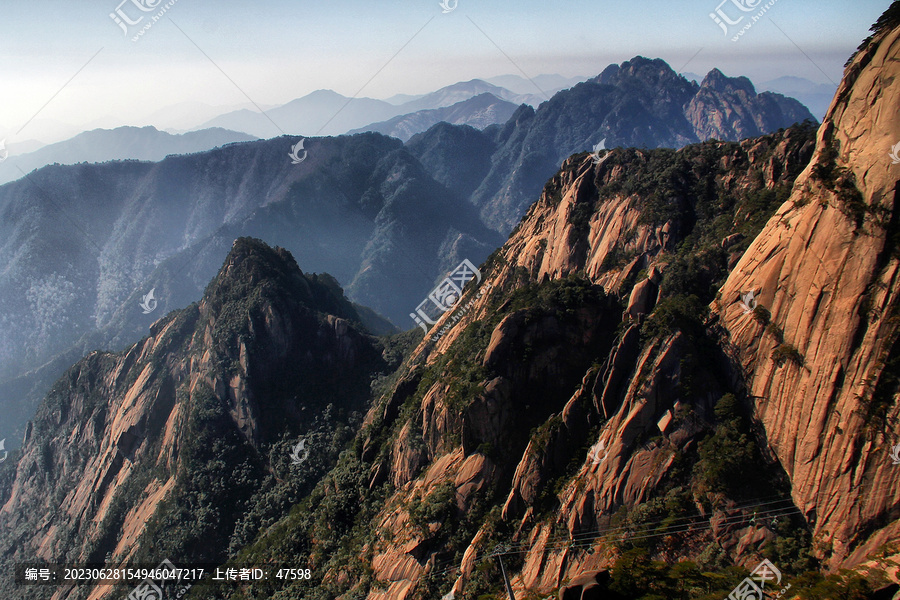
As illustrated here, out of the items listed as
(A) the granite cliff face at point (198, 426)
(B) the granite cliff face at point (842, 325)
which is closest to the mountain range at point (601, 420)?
(B) the granite cliff face at point (842, 325)

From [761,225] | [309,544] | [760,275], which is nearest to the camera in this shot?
[760,275]

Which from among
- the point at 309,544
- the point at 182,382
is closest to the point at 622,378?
the point at 309,544

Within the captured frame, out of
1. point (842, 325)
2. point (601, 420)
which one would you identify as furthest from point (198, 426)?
point (842, 325)

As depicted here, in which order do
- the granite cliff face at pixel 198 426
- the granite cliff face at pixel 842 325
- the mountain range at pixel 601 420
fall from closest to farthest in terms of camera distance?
1. the granite cliff face at pixel 842 325
2. the mountain range at pixel 601 420
3. the granite cliff face at pixel 198 426

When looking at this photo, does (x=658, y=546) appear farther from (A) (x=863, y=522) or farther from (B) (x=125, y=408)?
(B) (x=125, y=408)

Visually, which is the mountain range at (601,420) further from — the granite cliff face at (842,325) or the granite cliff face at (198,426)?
the granite cliff face at (198,426)

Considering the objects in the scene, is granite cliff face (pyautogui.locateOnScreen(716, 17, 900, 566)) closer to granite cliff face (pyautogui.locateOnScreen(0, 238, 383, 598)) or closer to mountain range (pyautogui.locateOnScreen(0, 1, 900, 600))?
mountain range (pyautogui.locateOnScreen(0, 1, 900, 600))

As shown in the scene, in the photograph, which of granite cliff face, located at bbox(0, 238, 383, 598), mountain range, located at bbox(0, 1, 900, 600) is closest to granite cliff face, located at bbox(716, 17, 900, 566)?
mountain range, located at bbox(0, 1, 900, 600)

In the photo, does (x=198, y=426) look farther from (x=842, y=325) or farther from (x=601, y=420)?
(x=842, y=325)
